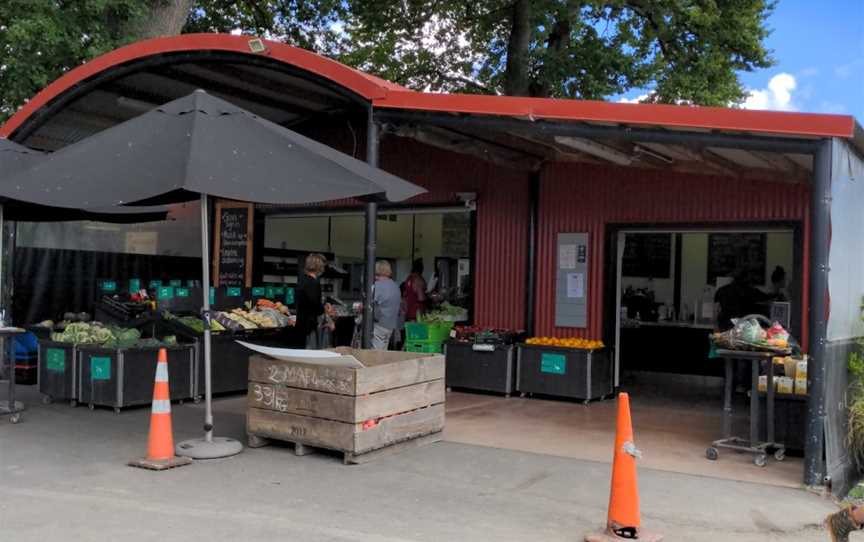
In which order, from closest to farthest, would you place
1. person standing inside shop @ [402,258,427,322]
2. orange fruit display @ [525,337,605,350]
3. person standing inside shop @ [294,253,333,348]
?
person standing inside shop @ [294,253,333,348] < orange fruit display @ [525,337,605,350] < person standing inside shop @ [402,258,427,322]

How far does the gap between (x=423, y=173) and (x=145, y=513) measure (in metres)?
8.00

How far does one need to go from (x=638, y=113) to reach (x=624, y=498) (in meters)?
3.37

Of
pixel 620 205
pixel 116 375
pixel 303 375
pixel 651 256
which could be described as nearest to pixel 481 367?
pixel 620 205

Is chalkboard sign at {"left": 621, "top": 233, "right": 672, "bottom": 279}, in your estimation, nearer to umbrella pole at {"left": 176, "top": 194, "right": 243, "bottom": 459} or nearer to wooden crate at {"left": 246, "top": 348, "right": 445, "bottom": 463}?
wooden crate at {"left": 246, "top": 348, "right": 445, "bottom": 463}

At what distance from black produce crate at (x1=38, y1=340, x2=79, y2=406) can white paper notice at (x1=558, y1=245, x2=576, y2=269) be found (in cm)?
642

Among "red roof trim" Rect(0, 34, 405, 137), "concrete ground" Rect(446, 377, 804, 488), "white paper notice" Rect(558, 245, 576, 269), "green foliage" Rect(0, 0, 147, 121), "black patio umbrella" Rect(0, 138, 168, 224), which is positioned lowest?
"concrete ground" Rect(446, 377, 804, 488)

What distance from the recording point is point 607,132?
718cm

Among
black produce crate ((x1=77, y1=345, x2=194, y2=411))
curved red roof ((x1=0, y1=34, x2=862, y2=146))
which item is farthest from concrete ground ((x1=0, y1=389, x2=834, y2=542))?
curved red roof ((x1=0, y1=34, x2=862, y2=146))

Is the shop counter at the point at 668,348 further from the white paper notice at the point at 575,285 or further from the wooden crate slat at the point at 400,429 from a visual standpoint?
the wooden crate slat at the point at 400,429

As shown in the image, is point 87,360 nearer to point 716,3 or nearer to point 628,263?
point 628,263

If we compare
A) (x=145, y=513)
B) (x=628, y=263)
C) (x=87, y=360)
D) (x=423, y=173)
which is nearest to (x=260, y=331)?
(x=87, y=360)

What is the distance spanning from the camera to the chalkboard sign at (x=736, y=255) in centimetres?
1409

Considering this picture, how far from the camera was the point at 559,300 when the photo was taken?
11273mm

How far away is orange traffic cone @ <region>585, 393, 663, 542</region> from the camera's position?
4.84m
